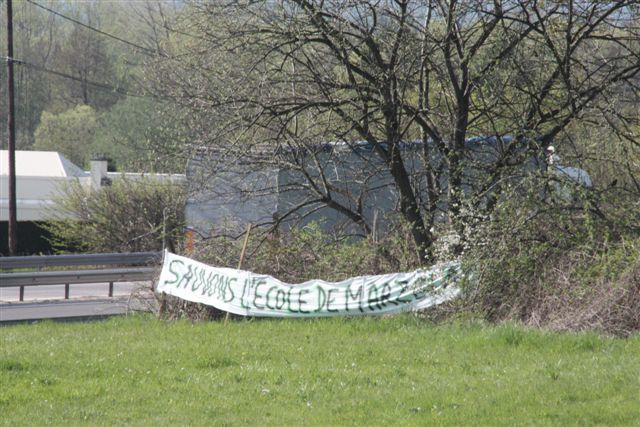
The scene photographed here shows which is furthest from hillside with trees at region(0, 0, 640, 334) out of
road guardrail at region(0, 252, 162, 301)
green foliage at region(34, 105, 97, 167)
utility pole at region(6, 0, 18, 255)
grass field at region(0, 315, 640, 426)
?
green foliage at region(34, 105, 97, 167)

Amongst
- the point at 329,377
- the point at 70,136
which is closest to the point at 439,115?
the point at 329,377

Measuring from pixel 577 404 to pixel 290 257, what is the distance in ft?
23.8

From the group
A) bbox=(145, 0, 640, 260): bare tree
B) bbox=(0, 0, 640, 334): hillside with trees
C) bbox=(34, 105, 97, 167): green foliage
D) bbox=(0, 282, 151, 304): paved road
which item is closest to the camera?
bbox=(0, 0, 640, 334): hillside with trees

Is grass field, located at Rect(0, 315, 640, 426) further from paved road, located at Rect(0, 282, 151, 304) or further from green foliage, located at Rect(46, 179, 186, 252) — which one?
green foliage, located at Rect(46, 179, 186, 252)

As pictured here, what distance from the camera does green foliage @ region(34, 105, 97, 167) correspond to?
5644 centimetres

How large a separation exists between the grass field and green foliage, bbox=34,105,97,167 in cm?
4633

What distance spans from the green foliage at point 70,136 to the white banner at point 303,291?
145 ft

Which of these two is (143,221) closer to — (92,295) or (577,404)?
(92,295)

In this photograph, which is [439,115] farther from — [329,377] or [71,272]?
[71,272]

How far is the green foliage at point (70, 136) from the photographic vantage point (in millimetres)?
56438

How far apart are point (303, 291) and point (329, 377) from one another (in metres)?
4.16

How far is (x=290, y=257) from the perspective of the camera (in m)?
14.0

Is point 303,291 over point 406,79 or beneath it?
beneath

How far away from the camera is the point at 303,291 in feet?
42.0
